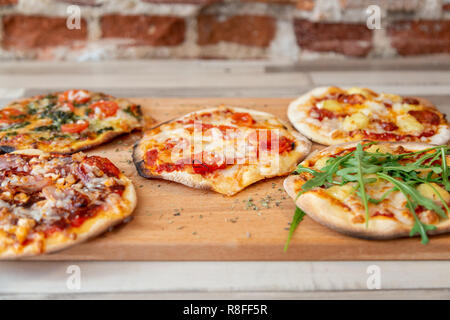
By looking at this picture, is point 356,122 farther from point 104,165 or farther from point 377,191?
point 104,165

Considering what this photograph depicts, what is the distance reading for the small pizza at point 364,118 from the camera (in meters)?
3.61

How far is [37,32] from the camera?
554 centimetres

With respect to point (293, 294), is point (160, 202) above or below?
above

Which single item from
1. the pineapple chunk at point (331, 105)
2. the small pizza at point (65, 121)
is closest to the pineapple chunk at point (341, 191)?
the pineapple chunk at point (331, 105)

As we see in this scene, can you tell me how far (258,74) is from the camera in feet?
17.3

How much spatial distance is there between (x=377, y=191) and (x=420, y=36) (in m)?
3.56

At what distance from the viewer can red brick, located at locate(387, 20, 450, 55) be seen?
559 cm

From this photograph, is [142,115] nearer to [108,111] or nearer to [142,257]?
[108,111]

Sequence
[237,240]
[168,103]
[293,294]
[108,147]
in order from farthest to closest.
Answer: [168,103], [108,147], [237,240], [293,294]

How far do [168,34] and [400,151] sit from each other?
335 cm

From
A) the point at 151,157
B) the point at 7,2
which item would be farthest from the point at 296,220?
the point at 7,2

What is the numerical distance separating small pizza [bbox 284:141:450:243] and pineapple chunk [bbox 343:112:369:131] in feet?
1.49

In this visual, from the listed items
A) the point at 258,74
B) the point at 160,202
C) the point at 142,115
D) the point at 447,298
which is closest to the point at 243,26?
the point at 258,74

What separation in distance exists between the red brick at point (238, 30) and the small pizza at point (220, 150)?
2178 mm
